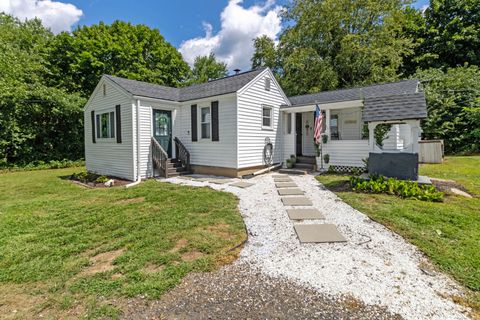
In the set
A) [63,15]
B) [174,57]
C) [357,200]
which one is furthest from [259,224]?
[63,15]

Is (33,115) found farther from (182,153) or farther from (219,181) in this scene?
(219,181)

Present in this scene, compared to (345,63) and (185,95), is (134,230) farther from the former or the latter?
(345,63)

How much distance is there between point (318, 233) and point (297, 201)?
191 cm

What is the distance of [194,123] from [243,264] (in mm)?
8003

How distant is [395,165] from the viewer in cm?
667

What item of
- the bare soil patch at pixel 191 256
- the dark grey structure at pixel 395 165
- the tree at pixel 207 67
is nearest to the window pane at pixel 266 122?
the dark grey structure at pixel 395 165

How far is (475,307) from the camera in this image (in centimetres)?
208

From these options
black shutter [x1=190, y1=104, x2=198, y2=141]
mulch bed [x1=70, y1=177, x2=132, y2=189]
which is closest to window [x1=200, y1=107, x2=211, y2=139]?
black shutter [x1=190, y1=104, x2=198, y2=141]

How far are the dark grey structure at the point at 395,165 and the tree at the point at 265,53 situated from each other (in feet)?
61.5

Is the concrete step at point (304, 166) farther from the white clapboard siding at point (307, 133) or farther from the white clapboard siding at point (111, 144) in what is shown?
the white clapboard siding at point (111, 144)

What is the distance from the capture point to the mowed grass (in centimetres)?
234

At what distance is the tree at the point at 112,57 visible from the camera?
1856 cm

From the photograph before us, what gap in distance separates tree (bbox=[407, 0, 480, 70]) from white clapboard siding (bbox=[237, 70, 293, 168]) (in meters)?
17.0

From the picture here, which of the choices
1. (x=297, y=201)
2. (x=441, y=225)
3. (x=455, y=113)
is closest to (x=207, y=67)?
(x=455, y=113)
